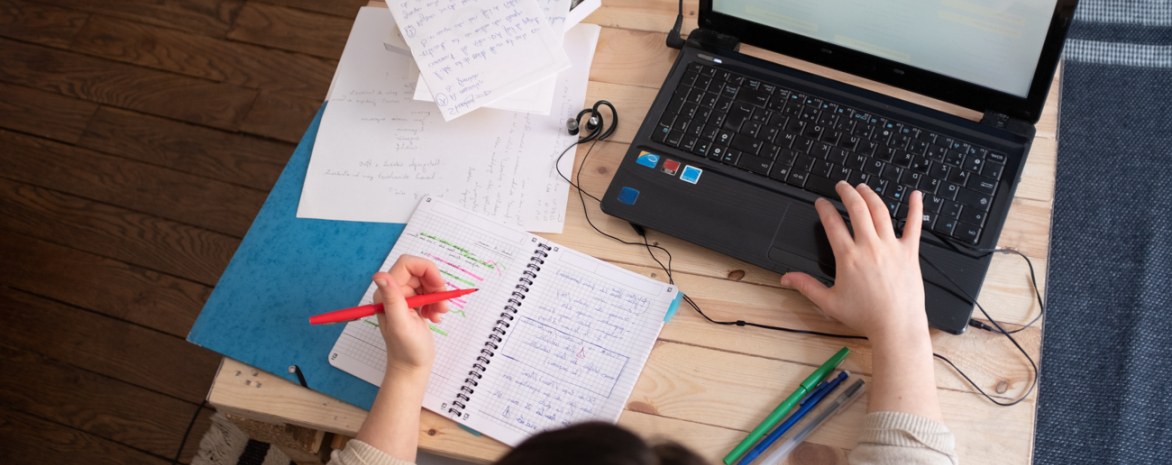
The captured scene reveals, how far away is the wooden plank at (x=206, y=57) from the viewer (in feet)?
6.22

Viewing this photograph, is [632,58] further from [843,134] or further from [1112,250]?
[1112,250]

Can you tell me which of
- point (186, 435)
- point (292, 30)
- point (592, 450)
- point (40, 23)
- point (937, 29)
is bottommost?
point (186, 435)

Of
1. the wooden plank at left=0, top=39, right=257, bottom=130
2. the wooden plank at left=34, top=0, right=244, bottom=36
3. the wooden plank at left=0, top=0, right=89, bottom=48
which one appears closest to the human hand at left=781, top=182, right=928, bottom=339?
the wooden plank at left=0, top=39, right=257, bottom=130

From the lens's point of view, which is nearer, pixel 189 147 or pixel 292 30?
pixel 189 147

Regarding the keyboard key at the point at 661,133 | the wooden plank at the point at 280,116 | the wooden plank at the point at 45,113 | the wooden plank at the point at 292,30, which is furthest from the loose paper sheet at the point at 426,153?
the wooden plank at the point at 45,113

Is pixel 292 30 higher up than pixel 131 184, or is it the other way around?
pixel 292 30

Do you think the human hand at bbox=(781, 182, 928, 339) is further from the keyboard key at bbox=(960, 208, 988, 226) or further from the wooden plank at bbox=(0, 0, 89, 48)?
the wooden plank at bbox=(0, 0, 89, 48)

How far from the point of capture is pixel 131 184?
1.83m

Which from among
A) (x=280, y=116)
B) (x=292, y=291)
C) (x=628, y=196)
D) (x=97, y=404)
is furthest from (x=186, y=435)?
(x=628, y=196)

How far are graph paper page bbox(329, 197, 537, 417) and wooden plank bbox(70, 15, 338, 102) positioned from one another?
1.16 m

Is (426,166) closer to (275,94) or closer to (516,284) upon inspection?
(516,284)

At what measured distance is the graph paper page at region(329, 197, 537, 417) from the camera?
0.81 meters

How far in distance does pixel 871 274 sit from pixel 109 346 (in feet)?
5.76

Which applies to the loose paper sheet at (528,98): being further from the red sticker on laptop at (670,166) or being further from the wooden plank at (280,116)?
the wooden plank at (280,116)
